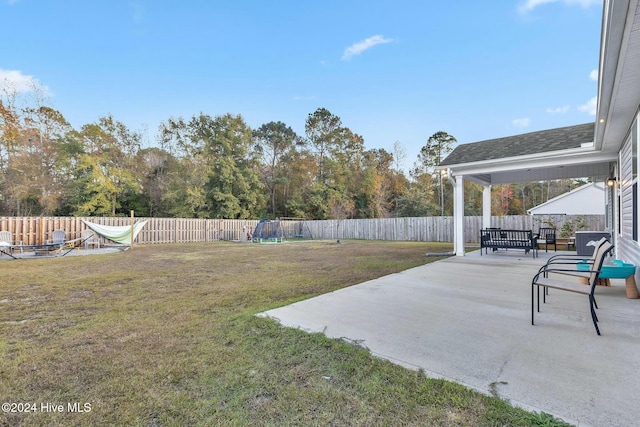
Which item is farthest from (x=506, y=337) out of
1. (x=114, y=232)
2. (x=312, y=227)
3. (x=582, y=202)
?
(x=312, y=227)

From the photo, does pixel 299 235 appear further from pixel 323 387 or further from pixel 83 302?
pixel 323 387

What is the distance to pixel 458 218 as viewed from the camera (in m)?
8.86

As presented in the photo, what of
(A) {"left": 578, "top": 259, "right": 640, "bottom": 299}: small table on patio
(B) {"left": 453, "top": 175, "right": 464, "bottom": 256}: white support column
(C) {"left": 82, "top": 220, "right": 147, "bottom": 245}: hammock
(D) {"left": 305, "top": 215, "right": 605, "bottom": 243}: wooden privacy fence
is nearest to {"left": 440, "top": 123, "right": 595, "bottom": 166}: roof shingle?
(B) {"left": 453, "top": 175, "right": 464, "bottom": 256}: white support column

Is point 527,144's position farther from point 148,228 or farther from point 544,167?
point 148,228

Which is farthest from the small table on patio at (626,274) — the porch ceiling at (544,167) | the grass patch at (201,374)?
the porch ceiling at (544,167)

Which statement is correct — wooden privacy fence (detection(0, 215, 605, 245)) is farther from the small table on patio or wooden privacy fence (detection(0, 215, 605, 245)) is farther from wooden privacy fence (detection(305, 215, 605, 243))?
the small table on patio

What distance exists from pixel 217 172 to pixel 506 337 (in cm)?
2471

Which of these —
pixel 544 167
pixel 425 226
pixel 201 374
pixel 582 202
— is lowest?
pixel 201 374

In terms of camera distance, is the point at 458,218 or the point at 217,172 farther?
the point at 217,172

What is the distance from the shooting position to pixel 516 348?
232cm

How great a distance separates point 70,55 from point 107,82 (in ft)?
6.43

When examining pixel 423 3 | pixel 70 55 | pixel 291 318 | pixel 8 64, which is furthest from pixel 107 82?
pixel 291 318

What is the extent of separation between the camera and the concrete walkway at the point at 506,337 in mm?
1691

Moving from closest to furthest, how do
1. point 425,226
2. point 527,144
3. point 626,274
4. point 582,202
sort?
1. point 626,274
2. point 527,144
3. point 582,202
4. point 425,226
